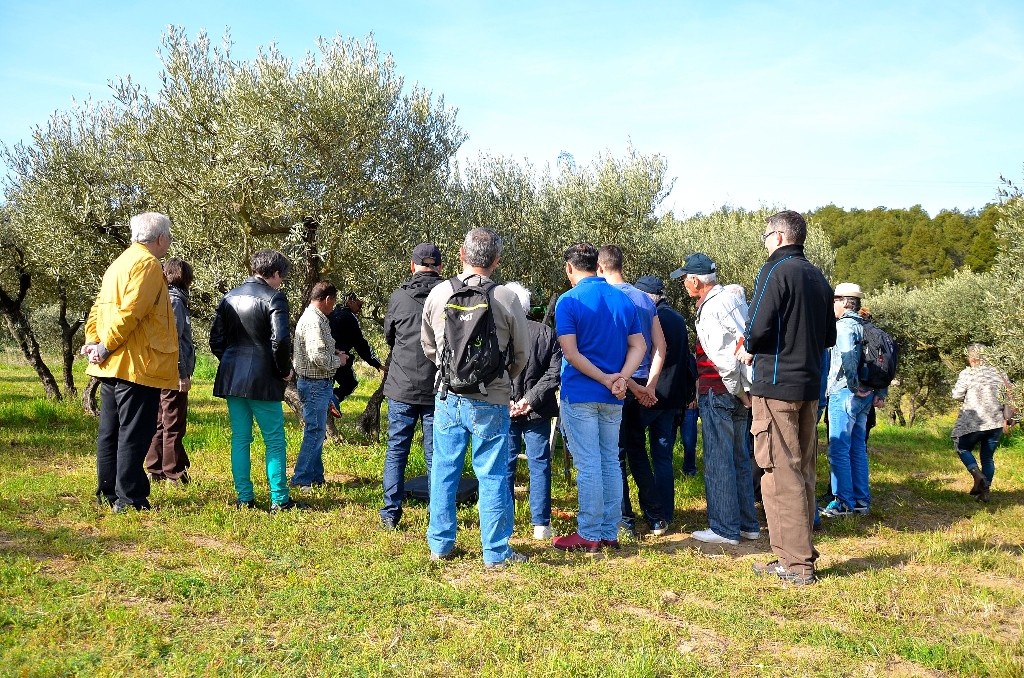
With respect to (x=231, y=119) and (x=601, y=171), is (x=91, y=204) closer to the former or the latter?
(x=231, y=119)

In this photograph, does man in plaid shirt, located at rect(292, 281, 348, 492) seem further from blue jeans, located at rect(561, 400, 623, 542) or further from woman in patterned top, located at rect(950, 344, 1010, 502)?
woman in patterned top, located at rect(950, 344, 1010, 502)

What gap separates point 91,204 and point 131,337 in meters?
8.84

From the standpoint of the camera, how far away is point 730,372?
5.39 metres

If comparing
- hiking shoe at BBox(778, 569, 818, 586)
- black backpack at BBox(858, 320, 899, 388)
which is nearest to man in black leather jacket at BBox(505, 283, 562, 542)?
hiking shoe at BBox(778, 569, 818, 586)

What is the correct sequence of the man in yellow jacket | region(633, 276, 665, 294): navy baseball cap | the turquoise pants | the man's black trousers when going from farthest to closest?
region(633, 276, 665, 294): navy baseball cap
the turquoise pants
the man's black trousers
the man in yellow jacket

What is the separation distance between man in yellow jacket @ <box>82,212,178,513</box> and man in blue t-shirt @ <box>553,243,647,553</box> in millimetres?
3204

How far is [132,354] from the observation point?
18.1 feet

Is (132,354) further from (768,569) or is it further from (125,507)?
(768,569)

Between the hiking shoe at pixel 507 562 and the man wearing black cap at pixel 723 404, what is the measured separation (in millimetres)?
1696

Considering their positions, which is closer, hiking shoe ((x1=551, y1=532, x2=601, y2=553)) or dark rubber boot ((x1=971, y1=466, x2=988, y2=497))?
hiking shoe ((x1=551, y1=532, x2=601, y2=553))

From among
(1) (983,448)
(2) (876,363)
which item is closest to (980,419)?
(1) (983,448)

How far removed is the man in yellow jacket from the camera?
5.43 metres

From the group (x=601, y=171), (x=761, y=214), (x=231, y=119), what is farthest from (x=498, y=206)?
(x=761, y=214)

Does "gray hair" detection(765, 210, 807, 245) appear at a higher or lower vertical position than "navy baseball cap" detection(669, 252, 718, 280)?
higher
